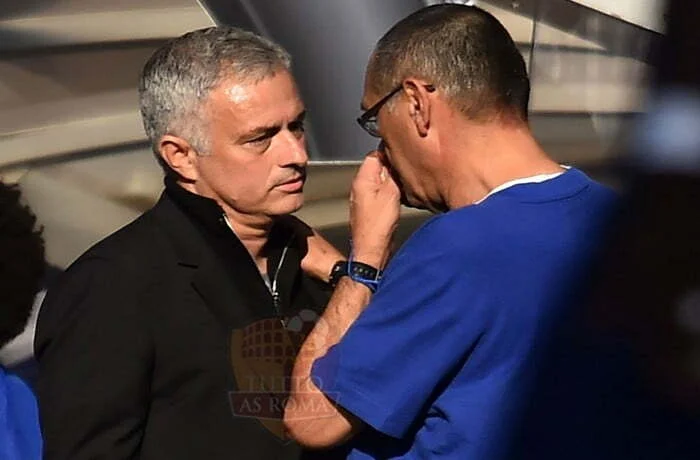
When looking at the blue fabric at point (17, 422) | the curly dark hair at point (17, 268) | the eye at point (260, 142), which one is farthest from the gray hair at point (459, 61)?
the blue fabric at point (17, 422)

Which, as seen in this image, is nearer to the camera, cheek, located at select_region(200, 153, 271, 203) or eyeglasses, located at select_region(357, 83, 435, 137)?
eyeglasses, located at select_region(357, 83, 435, 137)

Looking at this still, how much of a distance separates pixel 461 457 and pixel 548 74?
3.61ft

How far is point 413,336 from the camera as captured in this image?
1.72 meters

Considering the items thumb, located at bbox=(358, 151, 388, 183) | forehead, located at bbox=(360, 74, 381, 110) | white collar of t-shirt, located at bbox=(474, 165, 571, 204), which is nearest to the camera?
white collar of t-shirt, located at bbox=(474, 165, 571, 204)

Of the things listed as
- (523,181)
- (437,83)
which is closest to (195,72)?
(437,83)

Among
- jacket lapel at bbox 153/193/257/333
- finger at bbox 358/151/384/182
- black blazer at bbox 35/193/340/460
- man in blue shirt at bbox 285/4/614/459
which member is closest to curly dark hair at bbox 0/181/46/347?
black blazer at bbox 35/193/340/460

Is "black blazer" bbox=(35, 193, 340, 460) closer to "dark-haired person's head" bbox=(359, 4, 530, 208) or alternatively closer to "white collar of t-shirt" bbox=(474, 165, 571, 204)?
"dark-haired person's head" bbox=(359, 4, 530, 208)

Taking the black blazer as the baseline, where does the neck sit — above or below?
above

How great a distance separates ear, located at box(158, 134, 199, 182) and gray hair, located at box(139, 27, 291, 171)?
10mm

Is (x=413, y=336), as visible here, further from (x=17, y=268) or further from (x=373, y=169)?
(x=17, y=268)

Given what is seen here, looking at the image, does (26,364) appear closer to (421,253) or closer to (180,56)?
(180,56)

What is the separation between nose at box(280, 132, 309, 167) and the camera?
81.7 inches

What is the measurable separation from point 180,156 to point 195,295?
237mm

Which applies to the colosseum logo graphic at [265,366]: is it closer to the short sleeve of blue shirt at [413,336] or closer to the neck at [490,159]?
the short sleeve of blue shirt at [413,336]
